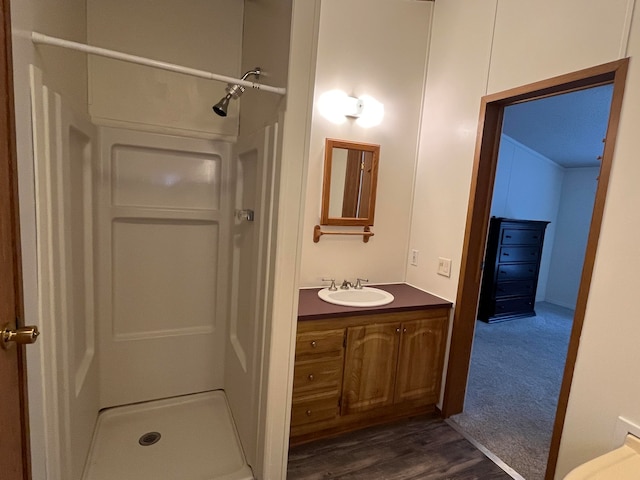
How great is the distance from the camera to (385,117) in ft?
7.82

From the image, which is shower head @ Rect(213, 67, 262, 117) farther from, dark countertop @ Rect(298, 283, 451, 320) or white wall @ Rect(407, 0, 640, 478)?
white wall @ Rect(407, 0, 640, 478)

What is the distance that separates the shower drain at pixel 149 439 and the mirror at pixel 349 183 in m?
1.59

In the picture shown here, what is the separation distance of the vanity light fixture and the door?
1.63 metres

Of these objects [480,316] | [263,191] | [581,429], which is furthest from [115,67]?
[480,316]

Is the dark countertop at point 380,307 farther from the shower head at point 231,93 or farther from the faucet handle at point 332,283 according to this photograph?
the shower head at point 231,93

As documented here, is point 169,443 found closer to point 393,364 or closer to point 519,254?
point 393,364

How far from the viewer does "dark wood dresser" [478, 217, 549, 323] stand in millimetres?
4129

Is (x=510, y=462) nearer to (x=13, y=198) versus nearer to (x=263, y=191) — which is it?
(x=263, y=191)

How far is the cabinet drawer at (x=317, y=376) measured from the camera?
1.88m

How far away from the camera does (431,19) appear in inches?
94.5

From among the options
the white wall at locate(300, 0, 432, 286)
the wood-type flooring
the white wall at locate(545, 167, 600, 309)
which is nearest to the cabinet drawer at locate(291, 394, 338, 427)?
the wood-type flooring

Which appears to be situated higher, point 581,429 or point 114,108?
point 114,108

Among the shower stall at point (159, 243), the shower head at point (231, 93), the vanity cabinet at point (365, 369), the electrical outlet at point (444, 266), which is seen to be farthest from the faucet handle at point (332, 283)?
the shower head at point (231, 93)

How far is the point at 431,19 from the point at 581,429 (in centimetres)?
260
